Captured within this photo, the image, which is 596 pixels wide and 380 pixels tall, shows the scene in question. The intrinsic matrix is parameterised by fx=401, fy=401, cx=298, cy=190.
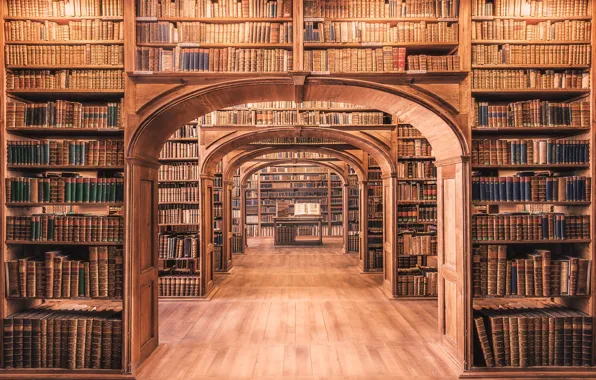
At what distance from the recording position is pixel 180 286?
7203 millimetres

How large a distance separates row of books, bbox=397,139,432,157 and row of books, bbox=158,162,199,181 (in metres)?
3.76

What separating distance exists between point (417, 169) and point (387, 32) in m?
3.81

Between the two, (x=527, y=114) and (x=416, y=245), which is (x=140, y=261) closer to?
(x=527, y=114)

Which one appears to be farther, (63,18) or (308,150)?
(308,150)

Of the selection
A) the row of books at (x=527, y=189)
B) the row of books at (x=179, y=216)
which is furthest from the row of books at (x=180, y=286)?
the row of books at (x=527, y=189)

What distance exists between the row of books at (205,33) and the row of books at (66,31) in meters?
0.27

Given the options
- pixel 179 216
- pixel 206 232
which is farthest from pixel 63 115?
pixel 206 232

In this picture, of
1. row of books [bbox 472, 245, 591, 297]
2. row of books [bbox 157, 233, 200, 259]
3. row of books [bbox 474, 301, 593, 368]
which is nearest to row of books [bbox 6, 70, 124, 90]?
row of books [bbox 157, 233, 200, 259]

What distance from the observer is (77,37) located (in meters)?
4.02

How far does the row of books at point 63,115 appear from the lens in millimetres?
4023

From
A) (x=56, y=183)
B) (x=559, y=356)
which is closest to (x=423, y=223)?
(x=559, y=356)

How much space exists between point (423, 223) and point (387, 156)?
141cm

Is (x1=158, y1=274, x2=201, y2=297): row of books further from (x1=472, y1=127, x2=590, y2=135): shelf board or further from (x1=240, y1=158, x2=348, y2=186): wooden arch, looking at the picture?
(x1=240, y1=158, x2=348, y2=186): wooden arch

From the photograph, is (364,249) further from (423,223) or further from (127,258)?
(127,258)
